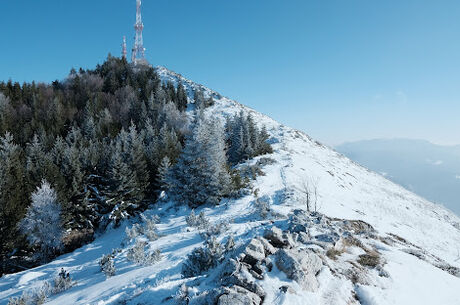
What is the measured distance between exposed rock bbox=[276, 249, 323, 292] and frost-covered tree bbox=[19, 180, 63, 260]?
20.2 metres

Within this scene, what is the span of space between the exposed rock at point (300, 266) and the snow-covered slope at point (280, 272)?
0.64ft

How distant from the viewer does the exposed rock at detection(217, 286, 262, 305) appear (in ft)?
18.0

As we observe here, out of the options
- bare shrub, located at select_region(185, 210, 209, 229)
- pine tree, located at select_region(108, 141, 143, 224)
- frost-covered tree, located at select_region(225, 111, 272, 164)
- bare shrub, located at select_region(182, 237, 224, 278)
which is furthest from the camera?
frost-covered tree, located at select_region(225, 111, 272, 164)

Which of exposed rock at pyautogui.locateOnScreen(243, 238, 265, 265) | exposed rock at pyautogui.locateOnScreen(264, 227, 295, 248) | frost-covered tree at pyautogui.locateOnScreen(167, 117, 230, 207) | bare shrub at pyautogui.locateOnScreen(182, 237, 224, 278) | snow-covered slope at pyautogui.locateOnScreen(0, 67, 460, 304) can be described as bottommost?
snow-covered slope at pyautogui.locateOnScreen(0, 67, 460, 304)

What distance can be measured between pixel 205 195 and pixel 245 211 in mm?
4232

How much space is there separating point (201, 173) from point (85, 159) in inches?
593

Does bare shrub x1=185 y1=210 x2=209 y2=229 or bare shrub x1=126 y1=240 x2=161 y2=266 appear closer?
bare shrub x1=126 y1=240 x2=161 y2=266

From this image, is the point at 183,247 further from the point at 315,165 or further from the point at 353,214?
Answer: the point at 315,165

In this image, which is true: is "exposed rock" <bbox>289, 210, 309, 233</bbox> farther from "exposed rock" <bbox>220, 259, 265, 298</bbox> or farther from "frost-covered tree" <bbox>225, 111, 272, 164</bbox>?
"frost-covered tree" <bbox>225, 111, 272, 164</bbox>

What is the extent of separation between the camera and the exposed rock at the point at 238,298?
5.50m

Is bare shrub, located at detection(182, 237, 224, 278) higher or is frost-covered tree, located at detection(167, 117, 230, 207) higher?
frost-covered tree, located at detection(167, 117, 230, 207)

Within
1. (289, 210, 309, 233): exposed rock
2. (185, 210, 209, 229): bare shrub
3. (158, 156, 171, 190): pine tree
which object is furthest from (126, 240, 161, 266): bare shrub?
(158, 156, 171, 190): pine tree

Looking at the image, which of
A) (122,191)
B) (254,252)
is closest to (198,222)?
(254,252)

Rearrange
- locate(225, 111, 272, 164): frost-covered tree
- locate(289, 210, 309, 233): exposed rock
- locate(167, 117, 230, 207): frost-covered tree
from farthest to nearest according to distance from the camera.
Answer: locate(225, 111, 272, 164): frost-covered tree
locate(167, 117, 230, 207): frost-covered tree
locate(289, 210, 309, 233): exposed rock
